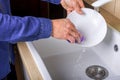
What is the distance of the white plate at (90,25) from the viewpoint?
0.91 metres

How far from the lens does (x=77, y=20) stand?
959mm

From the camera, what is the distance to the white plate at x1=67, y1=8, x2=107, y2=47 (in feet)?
2.99

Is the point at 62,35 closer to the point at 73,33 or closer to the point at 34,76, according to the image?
the point at 73,33

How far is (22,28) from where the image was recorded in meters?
0.71

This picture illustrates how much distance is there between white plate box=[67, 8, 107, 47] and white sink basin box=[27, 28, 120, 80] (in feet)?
0.32

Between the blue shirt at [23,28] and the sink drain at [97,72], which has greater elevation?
the blue shirt at [23,28]

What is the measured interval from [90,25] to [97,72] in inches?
9.6

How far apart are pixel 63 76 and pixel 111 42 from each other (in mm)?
279

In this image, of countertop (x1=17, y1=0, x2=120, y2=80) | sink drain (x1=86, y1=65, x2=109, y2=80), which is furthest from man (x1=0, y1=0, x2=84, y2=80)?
sink drain (x1=86, y1=65, x2=109, y2=80)

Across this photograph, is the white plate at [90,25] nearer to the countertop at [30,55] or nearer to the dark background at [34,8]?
the countertop at [30,55]

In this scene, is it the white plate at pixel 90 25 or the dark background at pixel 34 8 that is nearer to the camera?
the white plate at pixel 90 25

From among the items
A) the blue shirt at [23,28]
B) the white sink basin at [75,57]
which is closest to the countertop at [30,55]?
the white sink basin at [75,57]

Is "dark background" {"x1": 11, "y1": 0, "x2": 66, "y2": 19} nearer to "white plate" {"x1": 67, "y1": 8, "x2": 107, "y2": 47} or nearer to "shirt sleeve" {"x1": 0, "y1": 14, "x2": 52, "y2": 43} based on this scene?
"white plate" {"x1": 67, "y1": 8, "x2": 107, "y2": 47}

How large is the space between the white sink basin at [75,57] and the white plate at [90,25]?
98 millimetres
